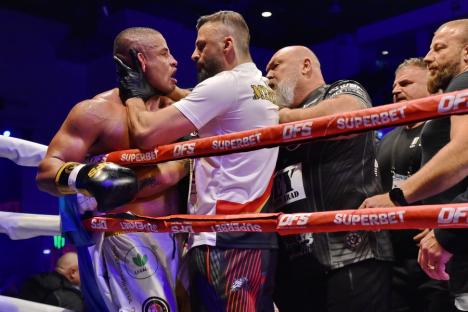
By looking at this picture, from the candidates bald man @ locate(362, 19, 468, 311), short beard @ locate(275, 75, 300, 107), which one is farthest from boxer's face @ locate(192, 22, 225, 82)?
bald man @ locate(362, 19, 468, 311)

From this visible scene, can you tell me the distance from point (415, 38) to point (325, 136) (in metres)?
6.74

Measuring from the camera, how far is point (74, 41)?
22.3ft

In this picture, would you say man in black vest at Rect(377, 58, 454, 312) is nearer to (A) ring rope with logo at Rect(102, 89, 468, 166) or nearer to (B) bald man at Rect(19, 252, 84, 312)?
(A) ring rope with logo at Rect(102, 89, 468, 166)

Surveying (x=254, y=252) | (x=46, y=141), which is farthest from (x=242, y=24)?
(x=46, y=141)

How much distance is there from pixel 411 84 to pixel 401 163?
545mm

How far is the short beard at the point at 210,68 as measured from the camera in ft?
6.56

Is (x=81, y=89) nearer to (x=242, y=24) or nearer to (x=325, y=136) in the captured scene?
(x=242, y=24)

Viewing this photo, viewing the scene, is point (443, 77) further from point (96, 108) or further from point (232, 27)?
point (96, 108)

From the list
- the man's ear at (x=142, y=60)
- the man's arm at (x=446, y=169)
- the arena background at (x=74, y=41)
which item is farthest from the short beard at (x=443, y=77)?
the arena background at (x=74, y=41)

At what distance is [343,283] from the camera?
Answer: 1.90 metres

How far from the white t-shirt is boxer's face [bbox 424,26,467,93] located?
1.86ft

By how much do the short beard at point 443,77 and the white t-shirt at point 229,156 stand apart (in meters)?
0.57

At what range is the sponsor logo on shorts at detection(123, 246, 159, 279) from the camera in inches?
71.4

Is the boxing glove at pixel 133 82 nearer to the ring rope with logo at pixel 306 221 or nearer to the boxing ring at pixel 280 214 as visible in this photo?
the boxing ring at pixel 280 214
